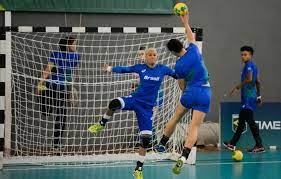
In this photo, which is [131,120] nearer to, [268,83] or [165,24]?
[165,24]

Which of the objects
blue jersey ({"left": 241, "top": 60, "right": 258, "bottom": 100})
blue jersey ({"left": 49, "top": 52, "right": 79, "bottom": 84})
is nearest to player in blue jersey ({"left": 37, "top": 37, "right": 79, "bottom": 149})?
blue jersey ({"left": 49, "top": 52, "right": 79, "bottom": 84})

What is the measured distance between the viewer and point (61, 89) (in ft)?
38.2

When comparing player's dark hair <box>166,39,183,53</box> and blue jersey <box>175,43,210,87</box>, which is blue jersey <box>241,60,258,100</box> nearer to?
blue jersey <box>175,43,210,87</box>

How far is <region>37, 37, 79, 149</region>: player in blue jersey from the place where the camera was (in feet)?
37.0

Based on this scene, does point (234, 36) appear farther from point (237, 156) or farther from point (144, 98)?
point (144, 98)

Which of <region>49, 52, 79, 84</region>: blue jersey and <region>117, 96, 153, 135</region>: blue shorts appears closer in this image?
<region>117, 96, 153, 135</region>: blue shorts

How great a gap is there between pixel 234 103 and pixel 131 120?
2693 mm

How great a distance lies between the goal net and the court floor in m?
0.40

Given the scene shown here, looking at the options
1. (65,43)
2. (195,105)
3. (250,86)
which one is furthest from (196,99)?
(250,86)

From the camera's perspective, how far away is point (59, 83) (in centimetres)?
1111

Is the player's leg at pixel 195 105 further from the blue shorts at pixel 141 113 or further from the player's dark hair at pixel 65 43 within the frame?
the player's dark hair at pixel 65 43

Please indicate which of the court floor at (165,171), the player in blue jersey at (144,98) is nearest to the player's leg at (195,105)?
the player in blue jersey at (144,98)

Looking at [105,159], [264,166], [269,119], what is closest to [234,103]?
[269,119]

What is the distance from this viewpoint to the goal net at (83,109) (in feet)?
37.6
